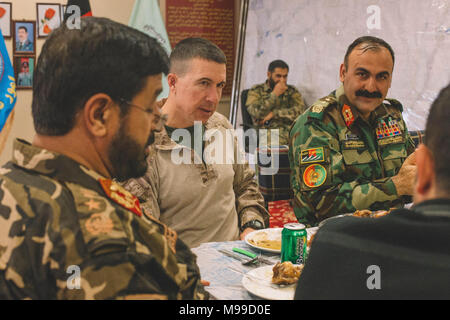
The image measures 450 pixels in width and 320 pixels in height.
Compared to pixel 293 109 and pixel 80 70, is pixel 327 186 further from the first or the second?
pixel 293 109

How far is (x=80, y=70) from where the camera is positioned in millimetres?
874

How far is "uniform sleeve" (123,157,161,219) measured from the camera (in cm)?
179

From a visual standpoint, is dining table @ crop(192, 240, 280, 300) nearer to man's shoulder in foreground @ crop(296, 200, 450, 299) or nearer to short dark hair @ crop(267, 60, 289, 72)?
man's shoulder in foreground @ crop(296, 200, 450, 299)

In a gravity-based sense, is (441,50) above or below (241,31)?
below

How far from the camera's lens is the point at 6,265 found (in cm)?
76

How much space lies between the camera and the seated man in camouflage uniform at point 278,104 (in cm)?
500

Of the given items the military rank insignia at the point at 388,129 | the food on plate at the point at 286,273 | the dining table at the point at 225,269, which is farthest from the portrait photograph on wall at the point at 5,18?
the food on plate at the point at 286,273

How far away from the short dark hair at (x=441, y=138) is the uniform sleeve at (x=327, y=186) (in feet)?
3.84

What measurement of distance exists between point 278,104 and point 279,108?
4 cm

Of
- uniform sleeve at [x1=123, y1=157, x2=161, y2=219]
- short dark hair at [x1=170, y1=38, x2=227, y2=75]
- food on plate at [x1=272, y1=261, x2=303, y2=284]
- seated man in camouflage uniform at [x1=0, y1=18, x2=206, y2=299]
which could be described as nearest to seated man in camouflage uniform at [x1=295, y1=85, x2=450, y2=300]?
seated man in camouflage uniform at [x1=0, y1=18, x2=206, y2=299]

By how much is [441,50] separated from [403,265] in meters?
3.05

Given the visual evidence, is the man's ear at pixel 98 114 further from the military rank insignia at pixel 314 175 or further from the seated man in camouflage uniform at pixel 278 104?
the seated man in camouflage uniform at pixel 278 104
